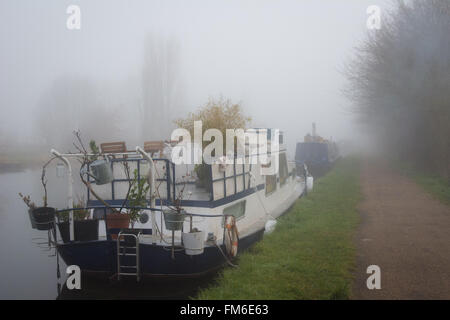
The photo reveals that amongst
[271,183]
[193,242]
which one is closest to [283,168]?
[271,183]

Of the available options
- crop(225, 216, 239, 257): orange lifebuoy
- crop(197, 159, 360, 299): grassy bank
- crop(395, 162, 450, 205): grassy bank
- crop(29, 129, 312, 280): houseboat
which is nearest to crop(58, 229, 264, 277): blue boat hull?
crop(29, 129, 312, 280): houseboat

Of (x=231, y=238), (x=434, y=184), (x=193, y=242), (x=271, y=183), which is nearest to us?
(x=193, y=242)

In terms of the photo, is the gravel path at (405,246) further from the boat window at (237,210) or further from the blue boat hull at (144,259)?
the blue boat hull at (144,259)

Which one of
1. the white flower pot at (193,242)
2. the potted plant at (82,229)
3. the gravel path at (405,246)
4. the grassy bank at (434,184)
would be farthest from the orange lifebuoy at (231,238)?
the grassy bank at (434,184)

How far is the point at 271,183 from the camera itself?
11.4 m

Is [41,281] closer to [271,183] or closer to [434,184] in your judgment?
[271,183]

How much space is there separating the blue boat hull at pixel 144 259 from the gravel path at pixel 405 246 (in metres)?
2.82

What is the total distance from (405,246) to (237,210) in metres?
3.63

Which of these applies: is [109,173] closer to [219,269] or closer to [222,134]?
[219,269]

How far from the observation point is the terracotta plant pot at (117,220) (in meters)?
6.93

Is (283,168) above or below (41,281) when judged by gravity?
above

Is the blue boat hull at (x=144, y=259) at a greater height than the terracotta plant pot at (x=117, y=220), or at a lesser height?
lesser

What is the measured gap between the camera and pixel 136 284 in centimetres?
733
